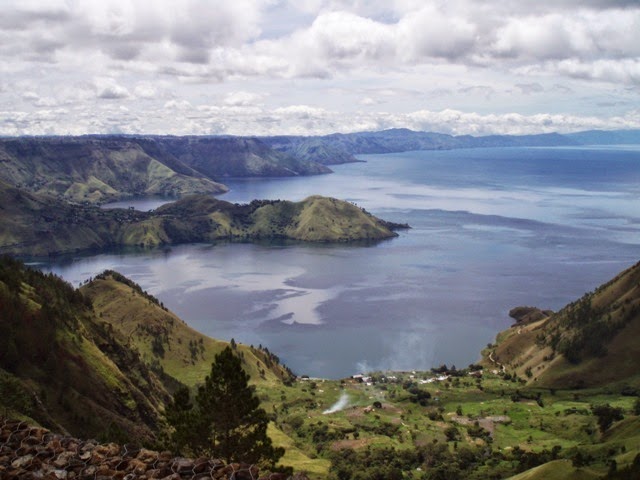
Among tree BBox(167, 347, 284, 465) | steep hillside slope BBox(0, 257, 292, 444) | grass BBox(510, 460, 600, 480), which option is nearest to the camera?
tree BBox(167, 347, 284, 465)

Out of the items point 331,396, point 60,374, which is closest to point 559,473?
point 60,374

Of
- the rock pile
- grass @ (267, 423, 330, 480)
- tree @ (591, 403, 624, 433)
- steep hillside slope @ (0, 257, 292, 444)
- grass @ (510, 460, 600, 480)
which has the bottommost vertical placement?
grass @ (267, 423, 330, 480)

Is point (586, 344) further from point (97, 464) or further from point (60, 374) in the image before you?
point (97, 464)

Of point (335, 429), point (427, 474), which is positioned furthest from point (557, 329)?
point (427, 474)

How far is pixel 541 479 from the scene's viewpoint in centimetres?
6256

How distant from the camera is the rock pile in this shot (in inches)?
805

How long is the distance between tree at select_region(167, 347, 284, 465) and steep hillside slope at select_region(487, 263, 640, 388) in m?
116

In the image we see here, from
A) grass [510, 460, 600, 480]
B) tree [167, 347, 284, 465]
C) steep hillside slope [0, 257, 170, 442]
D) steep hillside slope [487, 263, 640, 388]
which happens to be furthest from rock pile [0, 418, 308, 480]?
steep hillside slope [487, 263, 640, 388]

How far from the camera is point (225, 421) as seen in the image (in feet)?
137

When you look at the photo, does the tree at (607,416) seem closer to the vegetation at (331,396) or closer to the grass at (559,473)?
the vegetation at (331,396)

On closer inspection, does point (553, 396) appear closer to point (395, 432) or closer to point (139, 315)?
point (395, 432)

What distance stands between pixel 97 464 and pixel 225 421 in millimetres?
20514

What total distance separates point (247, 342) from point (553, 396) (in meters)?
94.4

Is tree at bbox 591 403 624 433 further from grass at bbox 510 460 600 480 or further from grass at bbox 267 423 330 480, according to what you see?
grass at bbox 267 423 330 480
